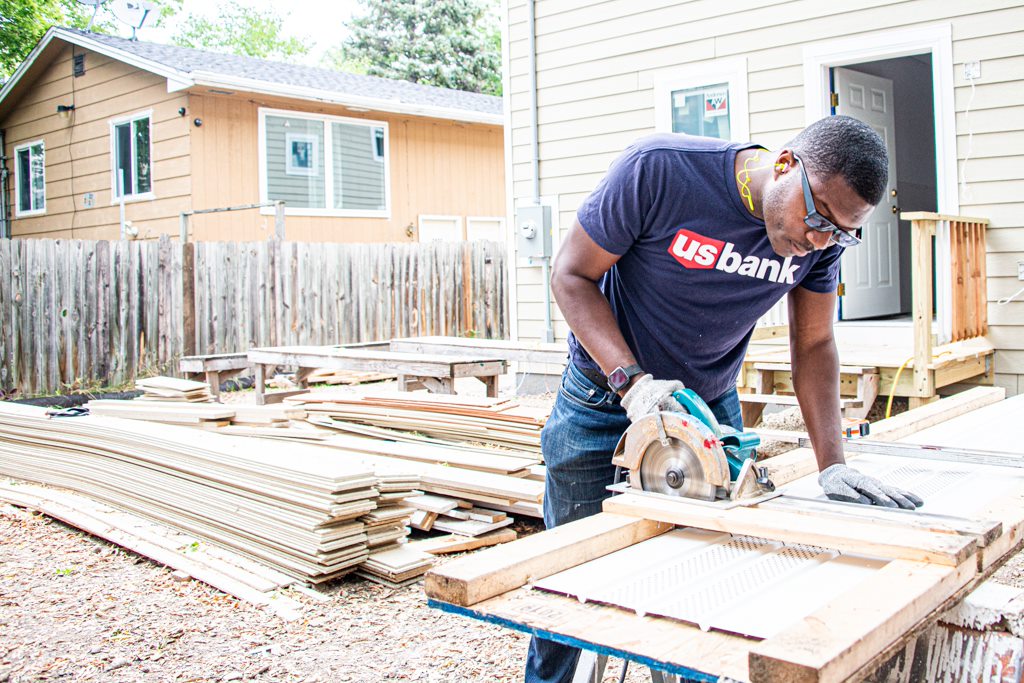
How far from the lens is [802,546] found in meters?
2.08

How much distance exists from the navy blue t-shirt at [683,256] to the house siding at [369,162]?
13685mm

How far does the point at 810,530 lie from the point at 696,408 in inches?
15.8

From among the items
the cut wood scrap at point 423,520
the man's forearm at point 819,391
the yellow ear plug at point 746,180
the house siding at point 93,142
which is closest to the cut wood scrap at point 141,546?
the cut wood scrap at point 423,520

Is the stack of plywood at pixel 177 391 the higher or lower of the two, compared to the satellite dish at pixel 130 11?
lower

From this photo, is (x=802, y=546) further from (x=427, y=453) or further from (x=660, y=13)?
(x=660, y=13)

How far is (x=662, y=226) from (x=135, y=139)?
15.8 metres

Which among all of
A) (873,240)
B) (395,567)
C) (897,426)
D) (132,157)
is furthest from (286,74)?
(897,426)

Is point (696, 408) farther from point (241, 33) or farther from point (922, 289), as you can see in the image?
point (241, 33)

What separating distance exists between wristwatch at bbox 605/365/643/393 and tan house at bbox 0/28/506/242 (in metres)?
13.5

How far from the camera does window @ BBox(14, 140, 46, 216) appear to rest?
18.9 m

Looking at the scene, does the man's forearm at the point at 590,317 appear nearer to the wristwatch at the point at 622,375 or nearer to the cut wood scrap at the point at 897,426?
A: the wristwatch at the point at 622,375

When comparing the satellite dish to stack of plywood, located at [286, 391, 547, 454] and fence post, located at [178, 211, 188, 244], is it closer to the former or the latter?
fence post, located at [178, 211, 188, 244]

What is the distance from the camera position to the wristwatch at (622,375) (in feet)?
7.77

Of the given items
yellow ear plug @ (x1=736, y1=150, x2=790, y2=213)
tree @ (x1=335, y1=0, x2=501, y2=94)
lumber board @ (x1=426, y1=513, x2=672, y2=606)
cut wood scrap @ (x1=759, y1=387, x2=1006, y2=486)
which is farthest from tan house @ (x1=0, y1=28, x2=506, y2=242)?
tree @ (x1=335, y1=0, x2=501, y2=94)
